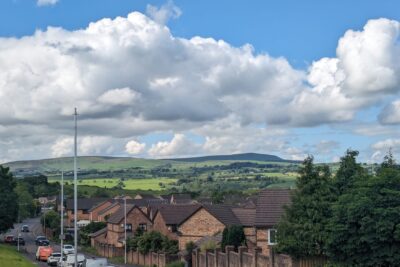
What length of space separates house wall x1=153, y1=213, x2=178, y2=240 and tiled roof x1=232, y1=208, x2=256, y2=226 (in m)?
8.42

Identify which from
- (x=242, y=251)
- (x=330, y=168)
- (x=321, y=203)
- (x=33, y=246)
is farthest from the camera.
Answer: (x=33, y=246)

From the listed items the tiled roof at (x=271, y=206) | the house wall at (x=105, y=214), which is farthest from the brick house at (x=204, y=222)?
the house wall at (x=105, y=214)

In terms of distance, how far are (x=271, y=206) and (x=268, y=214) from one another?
113 cm

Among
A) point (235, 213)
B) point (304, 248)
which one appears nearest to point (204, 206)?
point (235, 213)

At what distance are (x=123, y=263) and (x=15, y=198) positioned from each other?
24.4 meters

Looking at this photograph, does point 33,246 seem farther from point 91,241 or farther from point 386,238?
point 386,238

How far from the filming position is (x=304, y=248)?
35.6 meters

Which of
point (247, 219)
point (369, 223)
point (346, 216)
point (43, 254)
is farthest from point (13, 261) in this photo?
point (369, 223)

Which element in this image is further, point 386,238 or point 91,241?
point 91,241

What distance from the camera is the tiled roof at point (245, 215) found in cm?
6744

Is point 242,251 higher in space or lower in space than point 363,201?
lower

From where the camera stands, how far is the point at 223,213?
71.6m

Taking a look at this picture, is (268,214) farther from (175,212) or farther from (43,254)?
(175,212)

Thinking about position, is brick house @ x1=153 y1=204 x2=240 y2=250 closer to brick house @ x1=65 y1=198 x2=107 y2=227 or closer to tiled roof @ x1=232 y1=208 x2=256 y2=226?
tiled roof @ x1=232 y1=208 x2=256 y2=226
